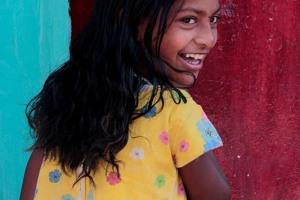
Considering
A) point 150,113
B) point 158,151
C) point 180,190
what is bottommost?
point 180,190

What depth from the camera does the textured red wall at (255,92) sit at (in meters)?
2.95

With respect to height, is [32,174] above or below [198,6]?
below

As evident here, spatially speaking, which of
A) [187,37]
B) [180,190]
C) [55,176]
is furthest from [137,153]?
[187,37]

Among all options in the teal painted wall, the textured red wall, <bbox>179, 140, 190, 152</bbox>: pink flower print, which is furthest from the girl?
the textured red wall

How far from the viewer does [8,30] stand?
2.80 m

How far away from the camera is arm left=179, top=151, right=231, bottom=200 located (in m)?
1.73

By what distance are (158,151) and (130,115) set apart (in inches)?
4.8

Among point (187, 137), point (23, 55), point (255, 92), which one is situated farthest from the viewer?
point (255, 92)

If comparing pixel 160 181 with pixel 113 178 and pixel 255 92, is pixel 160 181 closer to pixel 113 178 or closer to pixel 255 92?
pixel 113 178

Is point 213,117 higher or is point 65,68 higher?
point 65,68

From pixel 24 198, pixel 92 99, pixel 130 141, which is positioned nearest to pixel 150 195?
pixel 130 141

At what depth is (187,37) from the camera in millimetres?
1874

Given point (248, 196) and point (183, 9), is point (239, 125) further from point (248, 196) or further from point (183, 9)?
point (183, 9)

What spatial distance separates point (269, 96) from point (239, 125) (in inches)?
7.5
